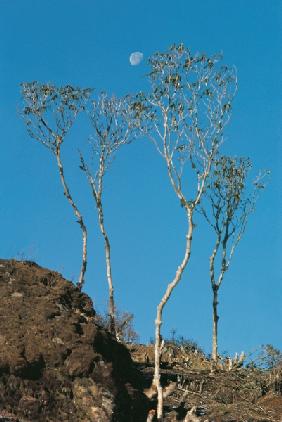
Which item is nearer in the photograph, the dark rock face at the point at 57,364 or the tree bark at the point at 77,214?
the dark rock face at the point at 57,364

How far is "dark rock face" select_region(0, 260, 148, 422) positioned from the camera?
45.0 ft

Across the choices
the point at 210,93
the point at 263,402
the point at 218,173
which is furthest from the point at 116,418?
the point at 218,173

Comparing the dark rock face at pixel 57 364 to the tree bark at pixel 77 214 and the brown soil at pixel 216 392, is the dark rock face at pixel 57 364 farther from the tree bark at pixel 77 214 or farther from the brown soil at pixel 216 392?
the tree bark at pixel 77 214

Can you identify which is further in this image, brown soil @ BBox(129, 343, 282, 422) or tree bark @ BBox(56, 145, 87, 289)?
tree bark @ BBox(56, 145, 87, 289)

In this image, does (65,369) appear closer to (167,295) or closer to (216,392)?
(167,295)

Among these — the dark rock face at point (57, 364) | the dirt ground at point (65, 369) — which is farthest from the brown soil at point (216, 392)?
the dark rock face at point (57, 364)

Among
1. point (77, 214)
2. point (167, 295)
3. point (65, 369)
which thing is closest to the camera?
point (65, 369)

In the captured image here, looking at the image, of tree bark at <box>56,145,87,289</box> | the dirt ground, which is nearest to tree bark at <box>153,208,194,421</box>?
the dirt ground

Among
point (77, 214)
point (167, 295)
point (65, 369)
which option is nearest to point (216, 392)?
point (167, 295)

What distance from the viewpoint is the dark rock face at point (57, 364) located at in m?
13.7

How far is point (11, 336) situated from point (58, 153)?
62.4ft

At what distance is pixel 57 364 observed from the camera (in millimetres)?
14367

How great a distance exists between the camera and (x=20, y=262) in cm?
1756

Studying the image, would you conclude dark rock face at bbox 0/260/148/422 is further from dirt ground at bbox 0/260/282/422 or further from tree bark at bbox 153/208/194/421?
tree bark at bbox 153/208/194/421
